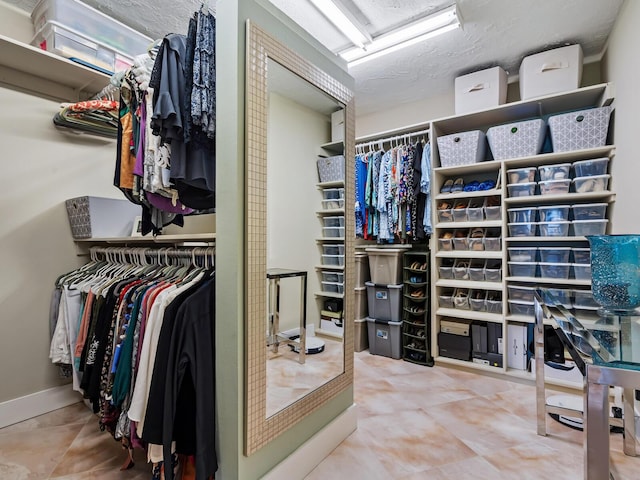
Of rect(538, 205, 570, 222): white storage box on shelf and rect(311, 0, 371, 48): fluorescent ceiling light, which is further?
rect(538, 205, 570, 222): white storage box on shelf

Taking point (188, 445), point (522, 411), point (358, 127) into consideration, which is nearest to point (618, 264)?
point (522, 411)

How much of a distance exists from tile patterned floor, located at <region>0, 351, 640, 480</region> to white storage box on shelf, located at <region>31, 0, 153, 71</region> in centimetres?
223

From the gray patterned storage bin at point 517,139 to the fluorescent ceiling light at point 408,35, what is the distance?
0.92 m

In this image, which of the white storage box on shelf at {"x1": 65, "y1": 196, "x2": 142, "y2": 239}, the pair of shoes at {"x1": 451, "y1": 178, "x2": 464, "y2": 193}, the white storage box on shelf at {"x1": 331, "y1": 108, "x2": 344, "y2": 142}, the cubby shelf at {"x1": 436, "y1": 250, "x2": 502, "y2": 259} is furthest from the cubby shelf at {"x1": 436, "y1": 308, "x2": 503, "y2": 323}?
the white storage box on shelf at {"x1": 65, "y1": 196, "x2": 142, "y2": 239}

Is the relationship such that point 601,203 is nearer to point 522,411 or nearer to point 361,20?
point 522,411

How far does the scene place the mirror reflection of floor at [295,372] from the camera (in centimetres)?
147

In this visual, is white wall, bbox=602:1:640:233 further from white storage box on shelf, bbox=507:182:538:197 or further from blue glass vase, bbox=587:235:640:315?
blue glass vase, bbox=587:235:640:315

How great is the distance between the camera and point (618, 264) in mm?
1238

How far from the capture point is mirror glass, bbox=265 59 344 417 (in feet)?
4.99

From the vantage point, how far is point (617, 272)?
1240 millimetres

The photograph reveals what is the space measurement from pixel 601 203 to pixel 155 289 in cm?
291

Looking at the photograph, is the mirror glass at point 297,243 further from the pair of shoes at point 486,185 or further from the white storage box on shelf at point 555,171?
the white storage box on shelf at point 555,171

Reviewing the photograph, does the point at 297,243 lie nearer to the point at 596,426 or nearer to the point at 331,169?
the point at 331,169

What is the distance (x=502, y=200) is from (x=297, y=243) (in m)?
1.84
